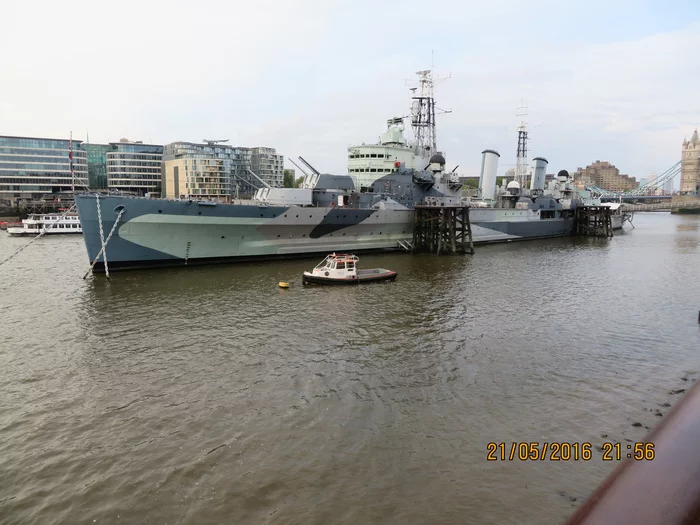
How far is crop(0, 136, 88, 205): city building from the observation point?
79.0m

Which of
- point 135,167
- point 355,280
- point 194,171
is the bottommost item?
point 355,280

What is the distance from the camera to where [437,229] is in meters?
34.4

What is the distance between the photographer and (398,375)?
451 inches

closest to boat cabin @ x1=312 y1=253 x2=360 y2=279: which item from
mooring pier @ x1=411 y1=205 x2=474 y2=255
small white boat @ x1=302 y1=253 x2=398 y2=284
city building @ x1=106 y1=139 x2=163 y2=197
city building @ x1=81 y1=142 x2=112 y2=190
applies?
small white boat @ x1=302 y1=253 x2=398 y2=284

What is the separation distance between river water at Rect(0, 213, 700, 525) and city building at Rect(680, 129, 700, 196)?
175371 millimetres

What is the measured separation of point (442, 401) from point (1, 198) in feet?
302

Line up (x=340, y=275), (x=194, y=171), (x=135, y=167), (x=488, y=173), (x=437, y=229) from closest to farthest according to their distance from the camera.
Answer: (x=340, y=275) → (x=437, y=229) → (x=488, y=173) → (x=194, y=171) → (x=135, y=167)

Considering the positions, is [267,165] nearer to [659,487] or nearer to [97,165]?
[97,165]

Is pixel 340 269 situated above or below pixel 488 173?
below

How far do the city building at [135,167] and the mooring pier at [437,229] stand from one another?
72.8m

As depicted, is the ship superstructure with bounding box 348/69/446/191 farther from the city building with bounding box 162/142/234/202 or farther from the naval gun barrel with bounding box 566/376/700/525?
the city building with bounding box 162/142/234/202

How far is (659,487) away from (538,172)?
60.1 meters

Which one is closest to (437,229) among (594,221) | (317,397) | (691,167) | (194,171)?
(317,397)

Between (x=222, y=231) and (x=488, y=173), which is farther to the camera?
(x=488, y=173)
